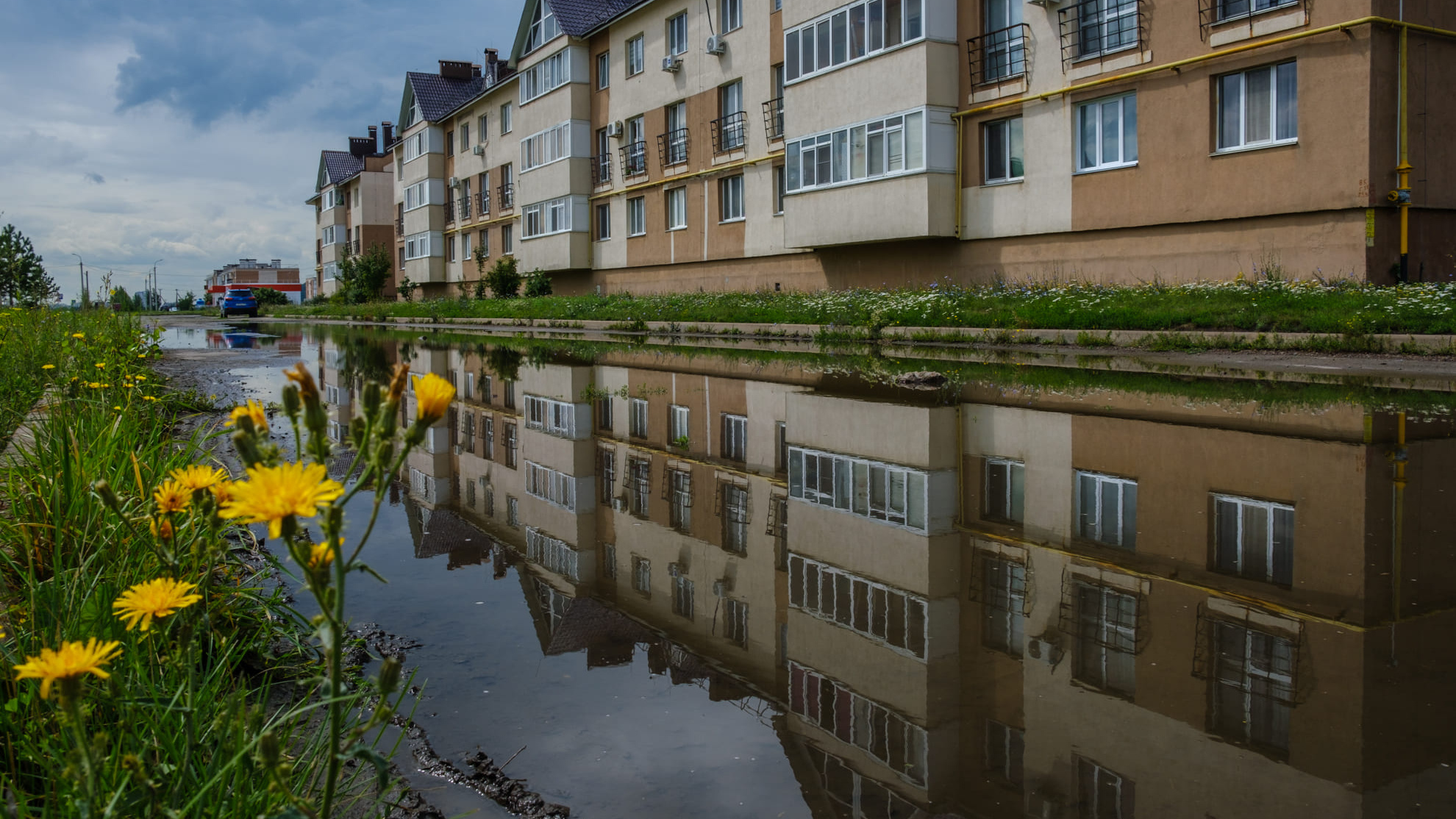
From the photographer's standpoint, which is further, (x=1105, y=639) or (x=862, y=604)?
(x=862, y=604)

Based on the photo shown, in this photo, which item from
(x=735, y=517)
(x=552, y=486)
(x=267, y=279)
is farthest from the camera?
(x=267, y=279)

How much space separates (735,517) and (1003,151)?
61.0 feet

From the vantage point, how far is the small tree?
142ft

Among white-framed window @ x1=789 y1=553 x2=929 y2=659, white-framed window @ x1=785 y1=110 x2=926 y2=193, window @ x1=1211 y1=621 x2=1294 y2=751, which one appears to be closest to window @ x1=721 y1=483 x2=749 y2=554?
white-framed window @ x1=789 y1=553 x2=929 y2=659

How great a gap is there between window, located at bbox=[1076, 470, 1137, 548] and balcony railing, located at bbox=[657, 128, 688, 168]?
28227mm

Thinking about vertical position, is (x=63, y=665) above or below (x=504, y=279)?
below

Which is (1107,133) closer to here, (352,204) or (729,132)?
(729,132)

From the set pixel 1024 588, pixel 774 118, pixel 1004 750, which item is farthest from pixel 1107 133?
pixel 1004 750

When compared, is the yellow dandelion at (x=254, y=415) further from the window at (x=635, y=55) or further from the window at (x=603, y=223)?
the window at (x=603, y=223)

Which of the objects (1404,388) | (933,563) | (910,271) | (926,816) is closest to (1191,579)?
(933,563)

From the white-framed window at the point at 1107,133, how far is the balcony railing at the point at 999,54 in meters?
1.86

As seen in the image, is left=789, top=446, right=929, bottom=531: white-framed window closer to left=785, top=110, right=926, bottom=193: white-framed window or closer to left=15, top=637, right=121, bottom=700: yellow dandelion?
left=15, top=637, right=121, bottom=700: yellow dandelion

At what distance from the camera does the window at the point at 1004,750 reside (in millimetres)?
2961

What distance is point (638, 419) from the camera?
35.3 ft
